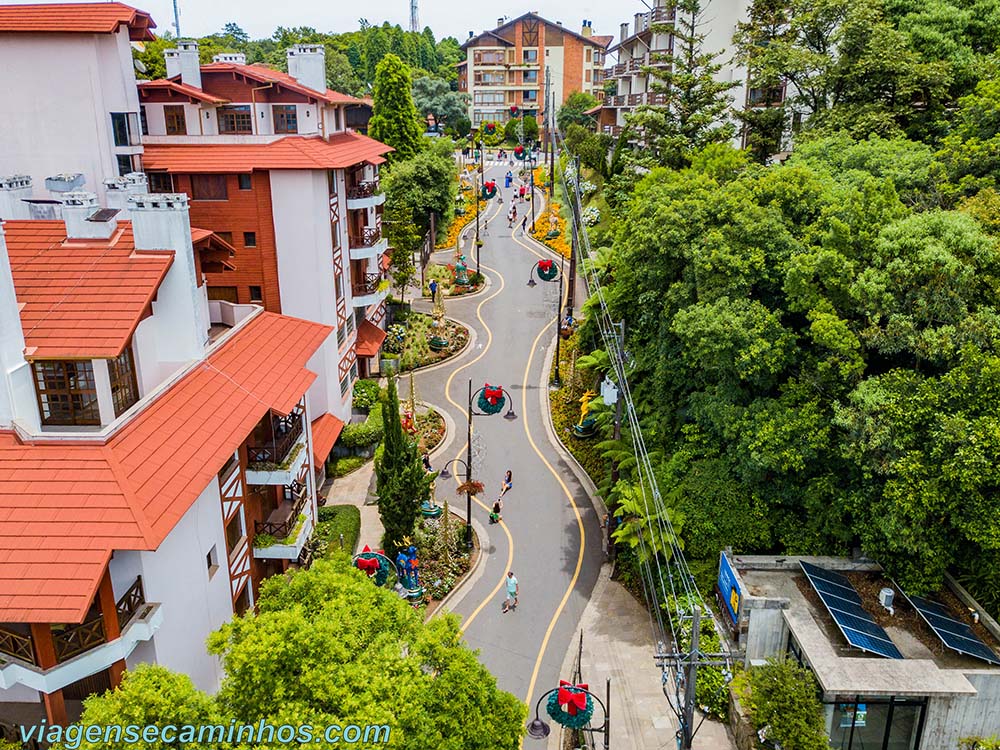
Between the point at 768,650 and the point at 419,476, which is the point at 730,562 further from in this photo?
the point at 419,476

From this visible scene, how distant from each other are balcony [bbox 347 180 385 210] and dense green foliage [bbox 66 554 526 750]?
2603 centimetres

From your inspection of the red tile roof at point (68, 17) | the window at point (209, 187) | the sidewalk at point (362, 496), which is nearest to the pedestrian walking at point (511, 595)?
the sidewalk at point (362, 496)

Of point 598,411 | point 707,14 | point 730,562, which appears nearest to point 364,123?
point 707,14

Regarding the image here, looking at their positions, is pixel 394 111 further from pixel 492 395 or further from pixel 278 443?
pixel 278 443

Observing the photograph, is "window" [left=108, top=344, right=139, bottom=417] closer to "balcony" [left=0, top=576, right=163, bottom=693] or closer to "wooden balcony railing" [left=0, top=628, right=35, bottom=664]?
"balcony" [left=0, top=576, right=163, bottom=693]

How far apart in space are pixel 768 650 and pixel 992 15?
3019 centimetres

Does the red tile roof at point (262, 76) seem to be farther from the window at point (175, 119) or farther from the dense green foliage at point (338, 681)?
the dense green foliage at point (338, 681)

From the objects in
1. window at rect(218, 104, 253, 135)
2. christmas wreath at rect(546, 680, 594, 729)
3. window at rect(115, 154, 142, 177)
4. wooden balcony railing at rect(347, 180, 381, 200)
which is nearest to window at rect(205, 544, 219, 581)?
christmas wreath at rect(546, 680, 594, 729)

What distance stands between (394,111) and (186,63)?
35.5 metres

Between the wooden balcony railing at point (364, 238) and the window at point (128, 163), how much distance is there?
10505 millimetres

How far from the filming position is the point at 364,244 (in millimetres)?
40219

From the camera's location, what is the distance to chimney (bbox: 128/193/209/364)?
20.1 meters

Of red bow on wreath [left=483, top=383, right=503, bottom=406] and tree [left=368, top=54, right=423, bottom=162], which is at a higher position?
tree [left=368, top=54, right=423, bottom=162]

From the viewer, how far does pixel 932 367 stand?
77.6 feet
